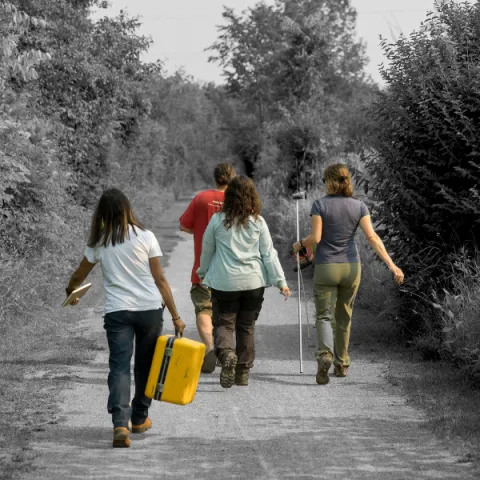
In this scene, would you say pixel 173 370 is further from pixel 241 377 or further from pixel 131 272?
pixel 241 377

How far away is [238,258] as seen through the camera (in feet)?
27.7

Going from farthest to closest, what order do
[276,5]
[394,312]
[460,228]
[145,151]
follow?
[276,5]
[145,151]
[394,312]
[460,228]

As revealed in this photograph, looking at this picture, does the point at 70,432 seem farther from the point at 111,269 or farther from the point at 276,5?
the point at 276,5

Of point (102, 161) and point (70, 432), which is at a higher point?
point (102, 161)

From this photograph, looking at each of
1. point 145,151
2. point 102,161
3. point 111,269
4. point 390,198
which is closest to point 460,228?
point 390,198

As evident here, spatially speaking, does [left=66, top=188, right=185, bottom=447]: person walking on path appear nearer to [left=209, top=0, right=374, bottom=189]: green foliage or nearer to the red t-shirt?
the red t-shirt

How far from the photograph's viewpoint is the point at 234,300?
855 cm

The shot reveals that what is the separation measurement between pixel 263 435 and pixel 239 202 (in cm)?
228

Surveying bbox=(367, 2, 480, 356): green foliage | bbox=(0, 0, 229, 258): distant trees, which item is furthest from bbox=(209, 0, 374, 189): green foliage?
bbox=(367, 2, 480, 356): green foliage

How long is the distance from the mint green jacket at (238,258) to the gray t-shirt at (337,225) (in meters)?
0.52

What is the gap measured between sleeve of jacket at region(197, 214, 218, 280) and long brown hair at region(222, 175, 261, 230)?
0.14 meters

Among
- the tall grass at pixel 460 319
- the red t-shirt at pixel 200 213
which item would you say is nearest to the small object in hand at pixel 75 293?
the red t-shirt at pixel 200 213

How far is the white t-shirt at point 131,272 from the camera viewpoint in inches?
259

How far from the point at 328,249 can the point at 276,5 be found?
161ft
